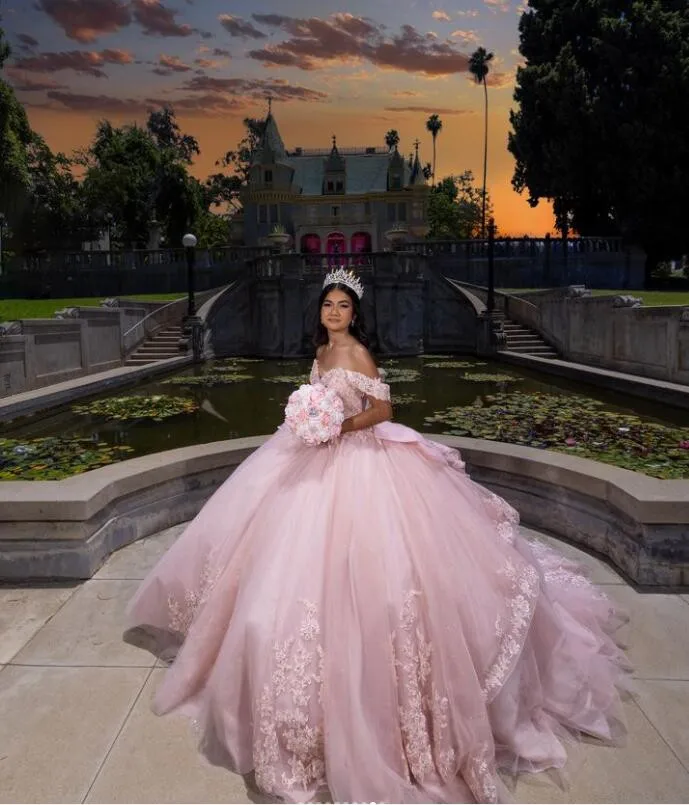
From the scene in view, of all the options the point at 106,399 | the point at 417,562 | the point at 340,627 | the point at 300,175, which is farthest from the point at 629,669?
the point at 300,175

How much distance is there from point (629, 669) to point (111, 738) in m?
2.68

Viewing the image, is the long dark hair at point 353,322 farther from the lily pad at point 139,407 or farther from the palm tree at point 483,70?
the palm tree at point 483,70

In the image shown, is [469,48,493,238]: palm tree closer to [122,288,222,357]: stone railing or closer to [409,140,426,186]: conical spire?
[409,140,426,186]: conical spire

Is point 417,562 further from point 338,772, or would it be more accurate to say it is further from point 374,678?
point 338,772

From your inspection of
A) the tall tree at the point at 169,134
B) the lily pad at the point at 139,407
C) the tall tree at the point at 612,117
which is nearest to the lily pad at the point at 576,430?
the lily pad at the point at 139,407

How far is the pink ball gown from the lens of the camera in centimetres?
249

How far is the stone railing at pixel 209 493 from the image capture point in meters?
4.23

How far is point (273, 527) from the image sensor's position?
3016mm

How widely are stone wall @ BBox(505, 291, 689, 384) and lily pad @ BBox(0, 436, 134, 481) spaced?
10484mm

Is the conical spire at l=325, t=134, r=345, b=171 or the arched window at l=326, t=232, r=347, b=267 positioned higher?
the conical spire at l=325, t=134, r=345, b=171

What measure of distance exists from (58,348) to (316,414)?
40.8 ft

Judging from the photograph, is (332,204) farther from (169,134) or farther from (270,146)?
(169,134)

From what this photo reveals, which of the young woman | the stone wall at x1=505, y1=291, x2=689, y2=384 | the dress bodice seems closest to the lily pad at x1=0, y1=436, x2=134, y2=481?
the young woman

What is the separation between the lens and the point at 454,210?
219ft
